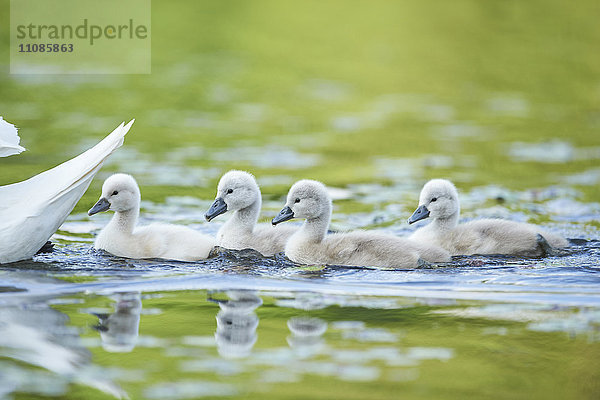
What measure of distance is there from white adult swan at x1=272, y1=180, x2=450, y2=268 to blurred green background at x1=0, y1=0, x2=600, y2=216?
255cm

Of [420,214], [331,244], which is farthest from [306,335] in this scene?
[420,214]

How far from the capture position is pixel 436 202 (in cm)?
842

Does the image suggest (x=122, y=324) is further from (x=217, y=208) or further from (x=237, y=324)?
(x=217, y=208)

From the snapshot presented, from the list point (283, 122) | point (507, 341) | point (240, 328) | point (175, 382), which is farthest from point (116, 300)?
point (283, 122)

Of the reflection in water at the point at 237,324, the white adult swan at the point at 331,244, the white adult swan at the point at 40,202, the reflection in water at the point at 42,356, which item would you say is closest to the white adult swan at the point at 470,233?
the white adult swan at the point at 331,244

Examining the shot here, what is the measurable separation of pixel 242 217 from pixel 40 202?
1645mm

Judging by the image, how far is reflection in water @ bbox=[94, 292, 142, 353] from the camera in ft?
19.0

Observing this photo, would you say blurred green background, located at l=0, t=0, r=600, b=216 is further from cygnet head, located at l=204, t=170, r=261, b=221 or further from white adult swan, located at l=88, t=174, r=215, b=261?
cygnet head, located at l=204, t=170, r=261, b=221

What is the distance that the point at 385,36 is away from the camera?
22.9m

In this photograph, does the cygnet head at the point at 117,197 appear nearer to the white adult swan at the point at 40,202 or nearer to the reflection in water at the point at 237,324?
the white adult swan at the point at 40,202

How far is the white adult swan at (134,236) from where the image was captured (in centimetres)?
816

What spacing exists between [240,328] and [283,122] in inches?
368

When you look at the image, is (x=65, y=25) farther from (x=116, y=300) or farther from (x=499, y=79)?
(x=116, y=300)

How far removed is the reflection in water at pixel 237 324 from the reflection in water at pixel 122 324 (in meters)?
0.49
